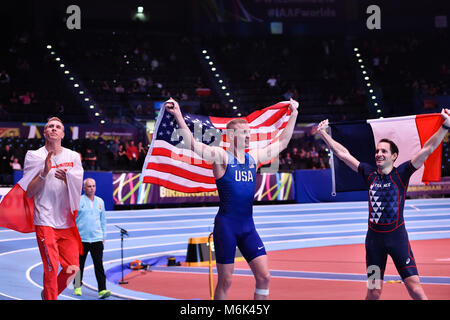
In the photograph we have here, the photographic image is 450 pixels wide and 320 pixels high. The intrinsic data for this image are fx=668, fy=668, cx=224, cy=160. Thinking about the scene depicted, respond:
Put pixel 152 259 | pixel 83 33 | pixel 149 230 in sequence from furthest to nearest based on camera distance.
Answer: pixel 83 33, pixel 149 230, pixel 152 259

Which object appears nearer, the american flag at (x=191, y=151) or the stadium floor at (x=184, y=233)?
the american flag at (x=191, y=151)

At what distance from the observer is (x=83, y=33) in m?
37.7

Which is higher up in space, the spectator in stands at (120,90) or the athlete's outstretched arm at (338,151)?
the spectator in stands at (120,90)

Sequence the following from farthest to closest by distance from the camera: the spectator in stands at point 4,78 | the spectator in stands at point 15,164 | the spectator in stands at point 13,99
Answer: the spectator in stands at point 4,78 → the spectator in stands at point 13,99 → the spectator in stands at point 15,164

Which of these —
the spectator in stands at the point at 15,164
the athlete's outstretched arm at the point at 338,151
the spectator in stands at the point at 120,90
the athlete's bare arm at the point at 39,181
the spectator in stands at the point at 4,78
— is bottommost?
the spectator in stands at the point at 15,164

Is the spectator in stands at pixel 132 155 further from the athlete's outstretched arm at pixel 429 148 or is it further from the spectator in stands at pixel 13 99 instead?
the athlete's outstretched arm at pixel 429 148

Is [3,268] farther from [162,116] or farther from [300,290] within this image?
[300,290]

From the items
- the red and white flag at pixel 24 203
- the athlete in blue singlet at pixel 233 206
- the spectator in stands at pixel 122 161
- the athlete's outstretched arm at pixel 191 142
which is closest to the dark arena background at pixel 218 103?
the spectator in stands at pixel 122 161

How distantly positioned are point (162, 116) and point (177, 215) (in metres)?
11.6

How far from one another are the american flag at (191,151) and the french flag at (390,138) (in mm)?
1292

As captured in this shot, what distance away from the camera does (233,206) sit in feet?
20.1

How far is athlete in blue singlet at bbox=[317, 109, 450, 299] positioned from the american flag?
3089mm

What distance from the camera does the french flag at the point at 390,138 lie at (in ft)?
26.6
